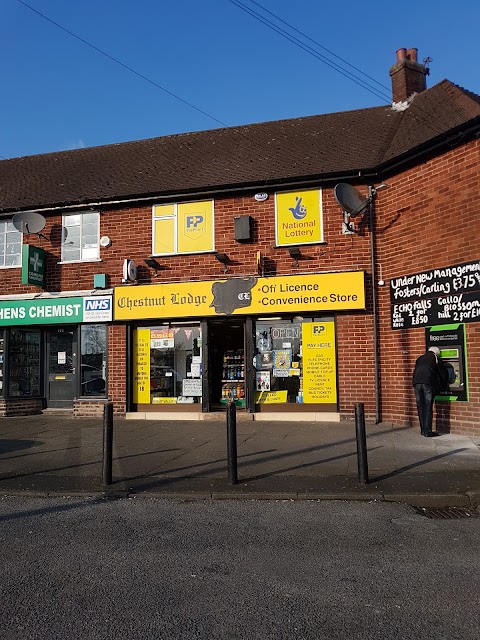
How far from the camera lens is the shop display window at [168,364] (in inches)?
483

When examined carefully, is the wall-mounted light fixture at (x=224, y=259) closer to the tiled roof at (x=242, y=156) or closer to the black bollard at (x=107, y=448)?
the tiled roof at (x=242, y=156)

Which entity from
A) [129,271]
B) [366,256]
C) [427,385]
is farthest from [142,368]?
[427,385]

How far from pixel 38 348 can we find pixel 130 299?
306 cm

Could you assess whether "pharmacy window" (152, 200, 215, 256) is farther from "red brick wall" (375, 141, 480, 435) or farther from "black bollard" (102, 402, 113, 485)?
"black bollard" (102, 402, 113, 485)

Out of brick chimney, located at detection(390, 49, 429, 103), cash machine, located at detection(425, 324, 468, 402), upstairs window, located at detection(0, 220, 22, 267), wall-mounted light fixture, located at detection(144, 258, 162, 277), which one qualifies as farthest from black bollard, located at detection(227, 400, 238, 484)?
brick chimney, located at detection(390, 49, 429, 103)

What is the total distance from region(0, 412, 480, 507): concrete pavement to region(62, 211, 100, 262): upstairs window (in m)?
4.30

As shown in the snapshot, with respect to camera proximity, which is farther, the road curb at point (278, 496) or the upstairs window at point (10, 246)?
the upstairs window at point (10, 246)

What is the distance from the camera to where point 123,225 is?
12.8 meters

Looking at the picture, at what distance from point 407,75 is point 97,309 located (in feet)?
32.3

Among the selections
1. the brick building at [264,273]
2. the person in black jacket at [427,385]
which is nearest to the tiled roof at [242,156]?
the brick building at [264,273]

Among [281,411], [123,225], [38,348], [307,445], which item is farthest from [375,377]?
[38,348]

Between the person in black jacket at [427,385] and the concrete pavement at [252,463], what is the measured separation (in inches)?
12.4

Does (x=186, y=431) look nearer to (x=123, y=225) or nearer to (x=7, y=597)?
(x=123, y=225)

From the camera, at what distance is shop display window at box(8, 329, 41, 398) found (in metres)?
13.3
